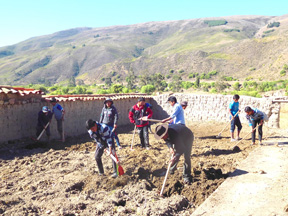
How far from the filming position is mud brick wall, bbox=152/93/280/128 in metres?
11.7

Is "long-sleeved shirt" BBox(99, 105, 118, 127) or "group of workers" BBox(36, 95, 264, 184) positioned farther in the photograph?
"long-sleeved shirt" BBox(99, 105, 118, 127)

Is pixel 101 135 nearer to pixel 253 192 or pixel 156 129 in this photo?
pixel 156 129

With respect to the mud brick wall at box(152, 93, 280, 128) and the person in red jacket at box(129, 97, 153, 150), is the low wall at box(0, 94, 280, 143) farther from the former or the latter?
the person in red jacket at box(129, 97, 153, 150)

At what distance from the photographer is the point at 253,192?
530 centimetres

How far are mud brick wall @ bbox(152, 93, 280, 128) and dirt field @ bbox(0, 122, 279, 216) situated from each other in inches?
146

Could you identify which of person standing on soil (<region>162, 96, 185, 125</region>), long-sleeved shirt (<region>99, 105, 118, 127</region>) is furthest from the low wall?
person standing on soil (<region>162, 96, 185, 125</region>)

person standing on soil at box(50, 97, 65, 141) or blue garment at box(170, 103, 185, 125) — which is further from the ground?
blue garment at box(170, 103, 185, 125)

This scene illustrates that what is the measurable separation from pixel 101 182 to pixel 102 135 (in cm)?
108

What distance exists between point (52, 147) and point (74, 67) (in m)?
108

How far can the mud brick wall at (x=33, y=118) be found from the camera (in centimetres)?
880

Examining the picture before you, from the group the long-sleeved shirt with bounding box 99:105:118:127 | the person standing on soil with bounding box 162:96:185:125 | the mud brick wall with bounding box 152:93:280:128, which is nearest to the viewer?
the person standing on soil with bounding box 162:96:185:125

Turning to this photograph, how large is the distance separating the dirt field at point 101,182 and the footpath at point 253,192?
0.86ft

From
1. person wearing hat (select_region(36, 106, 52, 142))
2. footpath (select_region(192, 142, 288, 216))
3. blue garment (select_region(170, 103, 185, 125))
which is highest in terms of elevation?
blue garment (select_region(170, 103, 185, 125))

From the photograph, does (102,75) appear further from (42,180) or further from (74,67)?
(42,180)
